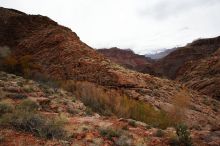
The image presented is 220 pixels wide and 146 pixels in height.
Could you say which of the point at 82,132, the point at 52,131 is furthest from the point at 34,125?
the point at 82,132

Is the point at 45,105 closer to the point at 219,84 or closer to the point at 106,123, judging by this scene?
the point at 106,123

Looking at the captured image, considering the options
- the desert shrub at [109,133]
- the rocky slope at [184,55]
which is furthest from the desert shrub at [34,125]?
the rocky slope at [184,55]

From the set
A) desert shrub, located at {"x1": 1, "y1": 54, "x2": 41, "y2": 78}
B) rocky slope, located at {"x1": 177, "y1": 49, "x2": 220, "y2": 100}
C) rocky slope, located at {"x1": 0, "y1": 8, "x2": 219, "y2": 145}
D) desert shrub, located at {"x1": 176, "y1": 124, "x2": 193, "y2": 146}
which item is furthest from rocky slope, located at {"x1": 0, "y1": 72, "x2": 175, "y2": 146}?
rocky slope, located at {"x1": 177, "y1": 49, "x2": 220, "y2": 100}

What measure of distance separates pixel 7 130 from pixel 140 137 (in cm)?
371

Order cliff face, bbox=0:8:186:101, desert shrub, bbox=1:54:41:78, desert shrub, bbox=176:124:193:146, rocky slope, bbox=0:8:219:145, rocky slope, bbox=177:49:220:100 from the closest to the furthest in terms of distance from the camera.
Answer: desert shrub, bbox=176:124:193:146 → rocky slope, bbox=0:8:219:145 → cliff face, bbox=0:8:186:101 → desert shrub, bbox=1:54:41:78 → rocky slope, bbox=177:49:220:100

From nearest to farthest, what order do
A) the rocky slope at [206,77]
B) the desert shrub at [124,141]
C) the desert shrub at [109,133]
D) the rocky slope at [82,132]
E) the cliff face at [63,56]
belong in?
the rocky slope at [82,132]
the desert shrub at [124,141]
the desert shrub at [109,133]
the cliff face at [63,56]
the rocky slope at [206,77]

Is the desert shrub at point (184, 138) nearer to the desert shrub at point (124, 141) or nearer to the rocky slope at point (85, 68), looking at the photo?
the desert shrub at point (124, 141)

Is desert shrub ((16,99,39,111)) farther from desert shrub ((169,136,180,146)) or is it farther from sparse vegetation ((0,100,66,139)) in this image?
A: desert shrub ((169,136,180,146))

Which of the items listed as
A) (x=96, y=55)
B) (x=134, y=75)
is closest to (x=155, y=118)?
(x=134, y=75)

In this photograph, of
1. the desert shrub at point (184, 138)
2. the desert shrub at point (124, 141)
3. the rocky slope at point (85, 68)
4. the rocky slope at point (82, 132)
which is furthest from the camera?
the rocky slope at point (85, 68)

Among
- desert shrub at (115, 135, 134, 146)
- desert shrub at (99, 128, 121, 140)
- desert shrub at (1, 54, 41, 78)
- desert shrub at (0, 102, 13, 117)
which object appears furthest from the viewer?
desert shrub at (1, 54, 41, 78)

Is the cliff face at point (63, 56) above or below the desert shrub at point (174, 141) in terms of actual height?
above

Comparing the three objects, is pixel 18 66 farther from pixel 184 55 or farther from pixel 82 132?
pixel 184 55

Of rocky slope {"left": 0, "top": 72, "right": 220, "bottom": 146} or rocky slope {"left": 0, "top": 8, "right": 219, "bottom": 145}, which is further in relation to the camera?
rocky slope {"left": 0, "top": 8, "right": 219, "bottom": 145}
